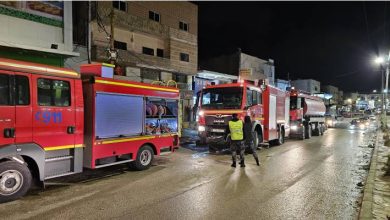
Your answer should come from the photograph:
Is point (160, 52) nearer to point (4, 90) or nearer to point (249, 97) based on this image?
point (249, 97)

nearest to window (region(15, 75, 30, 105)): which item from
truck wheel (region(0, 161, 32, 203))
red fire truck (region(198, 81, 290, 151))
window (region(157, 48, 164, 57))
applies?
truck wheel (region(0, 161, 32, 203))

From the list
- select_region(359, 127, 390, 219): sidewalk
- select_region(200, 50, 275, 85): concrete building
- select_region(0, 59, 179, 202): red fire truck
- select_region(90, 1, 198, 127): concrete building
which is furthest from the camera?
select_region(200, 50, 275, 85): concrete building

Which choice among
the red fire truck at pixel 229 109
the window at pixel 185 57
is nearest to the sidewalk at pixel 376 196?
the red fire truck at pixel 229 109

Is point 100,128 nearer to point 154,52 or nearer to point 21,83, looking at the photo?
point 21,83

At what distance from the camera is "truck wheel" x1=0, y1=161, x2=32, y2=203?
666 cm

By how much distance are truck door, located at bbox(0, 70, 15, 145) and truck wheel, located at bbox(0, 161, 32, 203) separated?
19.8 inches

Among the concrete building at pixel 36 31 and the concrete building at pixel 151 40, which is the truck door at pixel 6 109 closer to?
the concrete building at pixel 36 31

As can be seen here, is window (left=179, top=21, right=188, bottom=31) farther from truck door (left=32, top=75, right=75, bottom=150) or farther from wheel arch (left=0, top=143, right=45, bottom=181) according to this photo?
wheel arch (left=0, top=143, right=45, bottom=181)

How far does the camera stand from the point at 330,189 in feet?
27.2

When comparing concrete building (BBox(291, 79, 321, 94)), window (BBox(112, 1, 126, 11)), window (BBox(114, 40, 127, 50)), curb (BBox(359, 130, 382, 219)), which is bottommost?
curb (BBox(359, 130, 382, 219))

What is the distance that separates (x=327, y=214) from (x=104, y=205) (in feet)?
14.3

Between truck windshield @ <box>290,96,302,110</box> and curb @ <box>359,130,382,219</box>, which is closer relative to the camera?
curb @ <box>359,130,382,219</box>

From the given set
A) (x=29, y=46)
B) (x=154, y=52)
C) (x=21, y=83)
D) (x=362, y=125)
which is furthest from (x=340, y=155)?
(x=362, y=125)

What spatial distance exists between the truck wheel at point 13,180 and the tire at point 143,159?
3537mm
